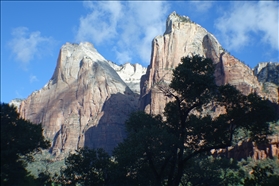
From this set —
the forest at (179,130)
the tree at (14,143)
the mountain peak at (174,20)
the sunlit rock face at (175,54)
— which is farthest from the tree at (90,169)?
the mountain peak at (174,20)

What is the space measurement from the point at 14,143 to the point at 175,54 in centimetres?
13725

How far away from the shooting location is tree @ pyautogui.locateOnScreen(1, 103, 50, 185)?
97.6ft

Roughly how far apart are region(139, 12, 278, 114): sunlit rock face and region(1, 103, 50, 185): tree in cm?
11537

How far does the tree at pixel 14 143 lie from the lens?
29734 millimetres

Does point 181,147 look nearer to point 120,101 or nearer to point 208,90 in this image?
point 208,90

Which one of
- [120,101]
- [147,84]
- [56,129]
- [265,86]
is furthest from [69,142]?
[265,86]

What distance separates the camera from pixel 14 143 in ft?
101

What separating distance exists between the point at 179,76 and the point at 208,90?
2613 millimetres

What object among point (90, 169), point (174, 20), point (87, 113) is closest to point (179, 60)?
point (174, 20)

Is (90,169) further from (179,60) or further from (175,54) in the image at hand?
(175,54)

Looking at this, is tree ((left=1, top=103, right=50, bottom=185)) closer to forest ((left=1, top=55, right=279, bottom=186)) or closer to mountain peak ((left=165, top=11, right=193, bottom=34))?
forest ((left=1, top=55, right=279, bottom=186))

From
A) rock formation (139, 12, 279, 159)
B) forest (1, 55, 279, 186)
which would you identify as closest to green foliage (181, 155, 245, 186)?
forest (1, 55, 279, 186)

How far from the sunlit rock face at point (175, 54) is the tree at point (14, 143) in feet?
379

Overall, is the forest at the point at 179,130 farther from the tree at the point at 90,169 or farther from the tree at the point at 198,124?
the tree at the point at 90,169
